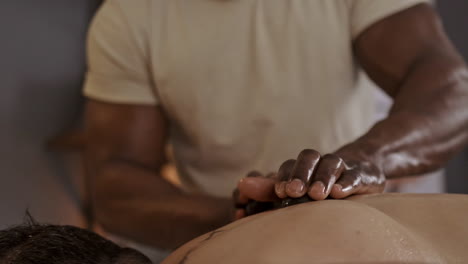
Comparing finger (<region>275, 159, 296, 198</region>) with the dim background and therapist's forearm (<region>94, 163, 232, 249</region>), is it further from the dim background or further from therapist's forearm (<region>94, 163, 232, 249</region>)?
the dim background

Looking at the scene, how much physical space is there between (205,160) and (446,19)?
105 inches

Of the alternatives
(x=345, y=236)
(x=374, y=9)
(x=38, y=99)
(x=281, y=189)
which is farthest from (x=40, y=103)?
(x=345, y=236)

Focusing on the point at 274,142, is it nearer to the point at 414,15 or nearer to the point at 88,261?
the point at 414,15

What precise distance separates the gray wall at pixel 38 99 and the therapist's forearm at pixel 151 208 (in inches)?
44.9

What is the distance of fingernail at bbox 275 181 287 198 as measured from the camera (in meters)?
0.94

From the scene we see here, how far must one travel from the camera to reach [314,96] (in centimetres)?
169

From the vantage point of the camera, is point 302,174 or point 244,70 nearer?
point 302,174

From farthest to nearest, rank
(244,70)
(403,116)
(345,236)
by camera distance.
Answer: (244,70)
(403,116)
(345,236)

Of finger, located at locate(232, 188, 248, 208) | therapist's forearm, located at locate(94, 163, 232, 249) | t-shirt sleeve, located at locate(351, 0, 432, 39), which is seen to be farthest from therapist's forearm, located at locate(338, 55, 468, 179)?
therapist's forearm, located at locate(94, 163, 232, 249)

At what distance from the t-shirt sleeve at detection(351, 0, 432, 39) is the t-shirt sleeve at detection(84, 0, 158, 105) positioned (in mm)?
536

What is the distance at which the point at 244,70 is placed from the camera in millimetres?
1719

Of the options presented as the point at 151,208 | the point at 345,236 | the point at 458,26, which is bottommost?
the point at 458,26

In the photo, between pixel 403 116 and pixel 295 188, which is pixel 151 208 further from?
pixel 295 188

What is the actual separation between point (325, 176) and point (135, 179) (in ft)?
3.08
